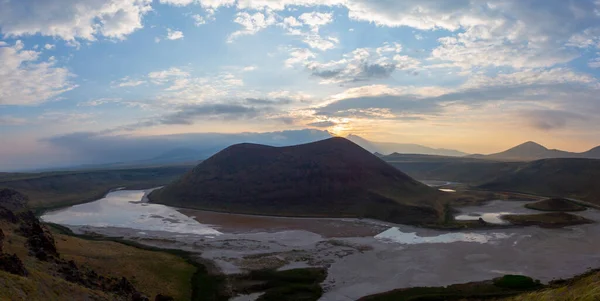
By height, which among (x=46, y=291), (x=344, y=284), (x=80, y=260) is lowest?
(x=344, y=284)

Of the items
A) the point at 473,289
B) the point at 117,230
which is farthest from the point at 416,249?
the point at 117,230

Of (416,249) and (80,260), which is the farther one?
(416,249)

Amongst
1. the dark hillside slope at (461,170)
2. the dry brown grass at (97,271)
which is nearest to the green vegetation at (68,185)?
the dry brown grass at (97,271)

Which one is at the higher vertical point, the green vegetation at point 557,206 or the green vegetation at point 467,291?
the green vegetation at point 557,206

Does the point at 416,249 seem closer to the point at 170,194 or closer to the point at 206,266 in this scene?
the point at 206,266

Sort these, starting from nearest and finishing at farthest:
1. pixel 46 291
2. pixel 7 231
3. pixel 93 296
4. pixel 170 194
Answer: pixel 46 291 < pixel 93 296 < pixel 7 231 < pixel 170 194

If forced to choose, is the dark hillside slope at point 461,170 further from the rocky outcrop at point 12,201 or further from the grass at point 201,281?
the rocky outcrop at point 12,201
